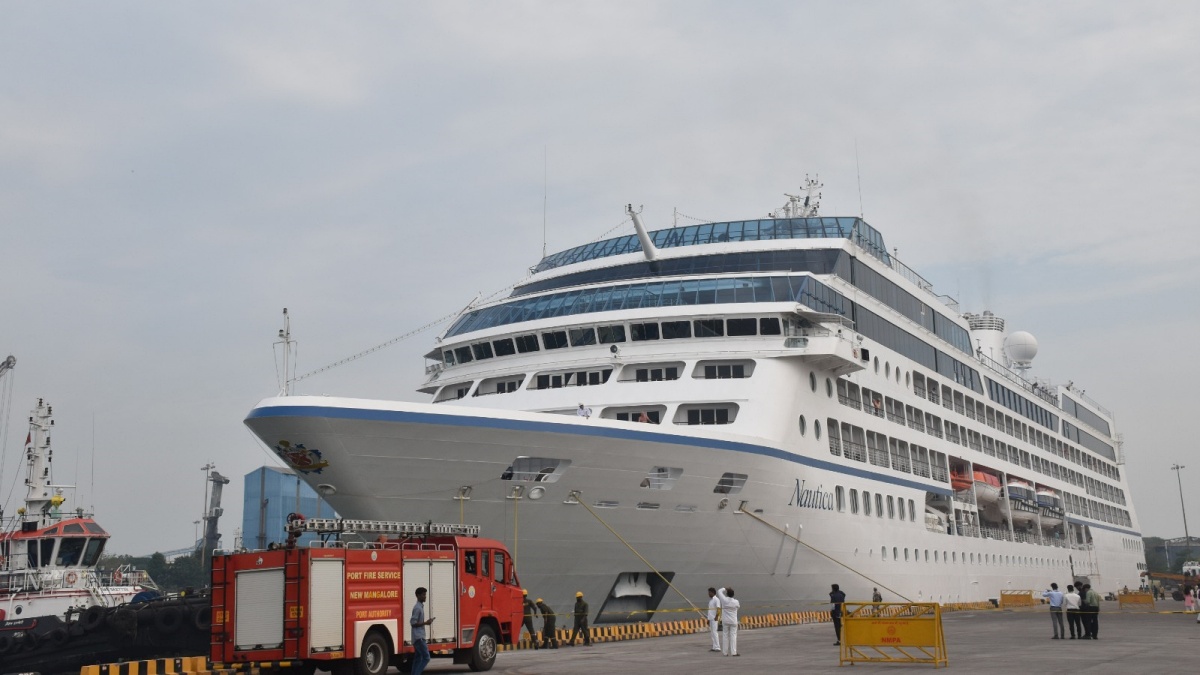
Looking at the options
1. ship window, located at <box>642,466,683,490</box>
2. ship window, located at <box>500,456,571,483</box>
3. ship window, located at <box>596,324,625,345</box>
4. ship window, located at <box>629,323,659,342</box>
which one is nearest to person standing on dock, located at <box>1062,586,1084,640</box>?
ship window, located at <box>642,466,683,490</box>

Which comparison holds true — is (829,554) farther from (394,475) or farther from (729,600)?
(394,475)

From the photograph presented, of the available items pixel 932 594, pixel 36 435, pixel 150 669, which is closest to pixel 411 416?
pixel 150 669

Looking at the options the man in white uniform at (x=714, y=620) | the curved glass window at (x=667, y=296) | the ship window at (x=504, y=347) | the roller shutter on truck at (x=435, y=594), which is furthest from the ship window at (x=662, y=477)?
the ship window at (x=504, y=347)

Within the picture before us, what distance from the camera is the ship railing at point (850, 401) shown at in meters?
31.1

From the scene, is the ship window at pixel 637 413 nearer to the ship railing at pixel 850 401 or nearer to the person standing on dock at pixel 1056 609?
the ship railing at pixel 850 401

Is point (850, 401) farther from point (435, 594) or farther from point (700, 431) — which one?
point (435, 594)

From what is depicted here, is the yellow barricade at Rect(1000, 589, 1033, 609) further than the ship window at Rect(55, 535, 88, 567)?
Yes

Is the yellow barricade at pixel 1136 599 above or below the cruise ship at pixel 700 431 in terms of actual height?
below

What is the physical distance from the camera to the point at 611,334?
28.3 meters

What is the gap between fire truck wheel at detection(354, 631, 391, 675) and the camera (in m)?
15.2

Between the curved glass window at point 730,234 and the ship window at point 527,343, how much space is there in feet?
22.7

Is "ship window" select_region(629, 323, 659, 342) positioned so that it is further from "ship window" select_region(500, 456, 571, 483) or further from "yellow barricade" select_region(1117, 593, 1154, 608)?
"yellow barricade" select_region(1117, 593, 1154, 608)

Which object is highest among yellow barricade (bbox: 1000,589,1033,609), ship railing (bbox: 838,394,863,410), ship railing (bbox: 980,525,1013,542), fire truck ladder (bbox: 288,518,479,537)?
ship railing (bbox: 838,394,863,410)

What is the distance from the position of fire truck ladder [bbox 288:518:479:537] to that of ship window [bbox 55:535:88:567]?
1572cm
